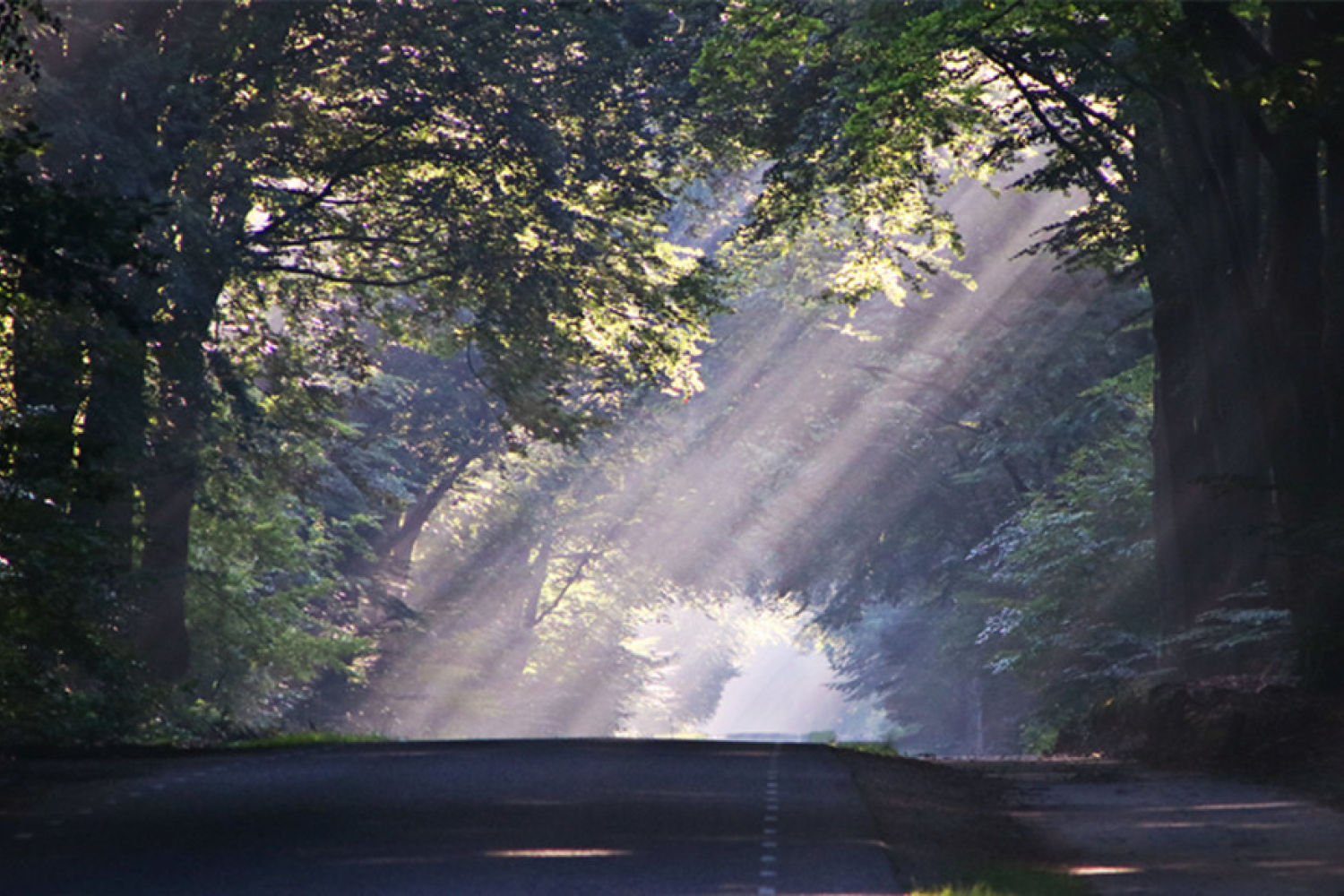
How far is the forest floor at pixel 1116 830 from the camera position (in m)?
12.2

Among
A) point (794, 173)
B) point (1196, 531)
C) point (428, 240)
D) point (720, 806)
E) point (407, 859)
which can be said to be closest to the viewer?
point (407, 859)

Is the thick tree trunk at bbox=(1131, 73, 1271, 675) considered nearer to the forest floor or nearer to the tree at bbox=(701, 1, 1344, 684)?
the tree at bbox=(701, 1, 1344, 684)

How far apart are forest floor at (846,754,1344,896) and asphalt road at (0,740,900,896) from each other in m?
0.70

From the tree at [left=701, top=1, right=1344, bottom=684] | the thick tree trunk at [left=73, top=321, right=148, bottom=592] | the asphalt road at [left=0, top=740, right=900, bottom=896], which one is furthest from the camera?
the thick tree trunk at [left=73, top=321, right=148, bottom=592]

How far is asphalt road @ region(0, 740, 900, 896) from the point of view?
10914mm

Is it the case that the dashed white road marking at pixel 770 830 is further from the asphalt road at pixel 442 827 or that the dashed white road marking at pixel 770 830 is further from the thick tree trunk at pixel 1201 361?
the thick tree trunk at pixel 1201 361

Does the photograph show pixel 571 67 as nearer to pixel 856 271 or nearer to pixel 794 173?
pixel 794 173

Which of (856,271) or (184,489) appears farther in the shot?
(856,271)

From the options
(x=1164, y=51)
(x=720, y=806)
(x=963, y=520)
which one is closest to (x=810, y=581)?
(x=963, y=520)

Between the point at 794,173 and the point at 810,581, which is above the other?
the point at 810,581

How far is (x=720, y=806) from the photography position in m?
14.9

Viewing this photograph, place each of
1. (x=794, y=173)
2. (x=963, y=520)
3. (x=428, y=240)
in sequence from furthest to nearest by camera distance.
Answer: (x=963, y=520), (x=428, y=240), (x=794, y=173)

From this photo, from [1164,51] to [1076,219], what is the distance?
9345mm

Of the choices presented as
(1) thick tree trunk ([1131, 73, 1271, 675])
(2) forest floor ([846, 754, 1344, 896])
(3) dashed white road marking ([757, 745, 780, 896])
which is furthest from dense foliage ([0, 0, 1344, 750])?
(3) dashed white road marking ([757, 745, 780, 896])
